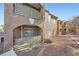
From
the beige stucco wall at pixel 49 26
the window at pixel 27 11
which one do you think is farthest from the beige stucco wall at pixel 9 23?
the beige stucco wall at pixel 49 26

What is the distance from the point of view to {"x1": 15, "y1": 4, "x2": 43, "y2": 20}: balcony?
2.89 m

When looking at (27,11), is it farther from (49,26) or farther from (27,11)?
(49,26)

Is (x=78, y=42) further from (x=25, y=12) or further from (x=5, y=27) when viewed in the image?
(x=5, y=27)

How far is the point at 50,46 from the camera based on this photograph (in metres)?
2.93

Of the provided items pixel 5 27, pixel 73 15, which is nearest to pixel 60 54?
pixel 73 15

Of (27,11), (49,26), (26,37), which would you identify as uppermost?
(27,11)

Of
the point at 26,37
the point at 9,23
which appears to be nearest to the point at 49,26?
the point at 26,37

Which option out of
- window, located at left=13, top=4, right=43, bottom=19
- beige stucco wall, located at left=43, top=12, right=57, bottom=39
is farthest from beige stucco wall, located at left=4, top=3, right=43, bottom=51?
beige stucco wall, located at left=43, top=12, right=57, bottom=39

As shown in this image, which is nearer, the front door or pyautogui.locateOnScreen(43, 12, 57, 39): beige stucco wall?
the front door

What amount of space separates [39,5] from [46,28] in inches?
18.9

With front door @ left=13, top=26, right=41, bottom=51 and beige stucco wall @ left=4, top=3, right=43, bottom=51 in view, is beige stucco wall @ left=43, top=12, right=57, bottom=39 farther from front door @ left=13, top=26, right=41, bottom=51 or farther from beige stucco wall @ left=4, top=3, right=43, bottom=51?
beige stucco wall @ left=4, top=3, right=43, bottom=51

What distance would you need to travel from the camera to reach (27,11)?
2.93 meters

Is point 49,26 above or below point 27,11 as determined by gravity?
below

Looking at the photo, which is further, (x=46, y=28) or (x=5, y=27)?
(x=46, y=28)
